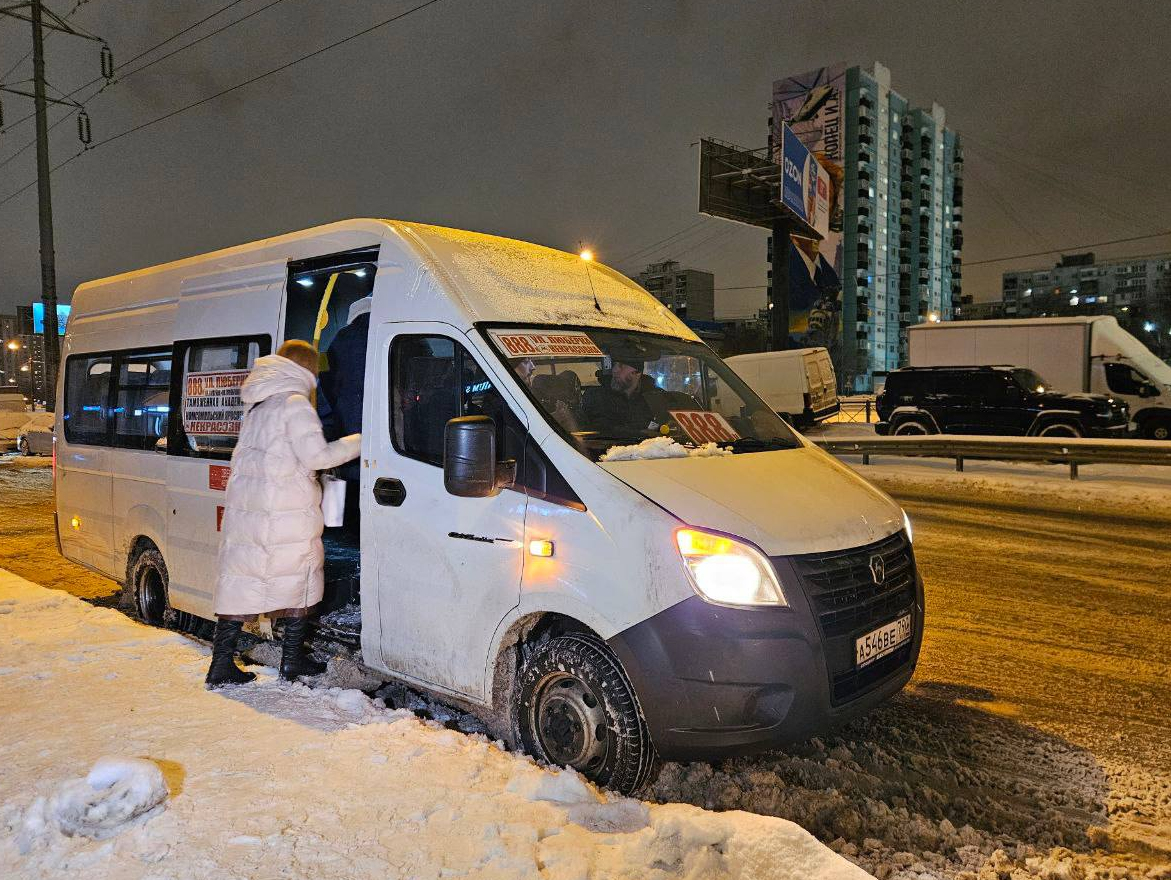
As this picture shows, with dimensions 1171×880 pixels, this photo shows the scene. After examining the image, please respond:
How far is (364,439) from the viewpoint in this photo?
4.16m

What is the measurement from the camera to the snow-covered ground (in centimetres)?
282

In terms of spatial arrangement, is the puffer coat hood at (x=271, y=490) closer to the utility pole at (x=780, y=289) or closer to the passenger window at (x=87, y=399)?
the passenger window at (x=87, y=399)

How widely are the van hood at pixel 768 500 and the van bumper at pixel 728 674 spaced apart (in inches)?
7.2

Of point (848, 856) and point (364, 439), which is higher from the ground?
point (364, 439)

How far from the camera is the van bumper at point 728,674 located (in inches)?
117

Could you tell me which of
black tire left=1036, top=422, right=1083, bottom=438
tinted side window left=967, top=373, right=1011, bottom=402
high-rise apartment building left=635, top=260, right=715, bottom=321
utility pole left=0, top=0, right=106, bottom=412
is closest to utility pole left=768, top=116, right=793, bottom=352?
tinted side window left=967, top=373, right=1011, bottom=402

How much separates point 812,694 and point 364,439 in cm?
251

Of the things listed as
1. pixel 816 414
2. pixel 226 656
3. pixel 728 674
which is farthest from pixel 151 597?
pixel 816 414

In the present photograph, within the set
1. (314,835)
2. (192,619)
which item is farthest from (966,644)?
(192,619)

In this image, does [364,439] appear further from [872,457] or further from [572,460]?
[872,457]

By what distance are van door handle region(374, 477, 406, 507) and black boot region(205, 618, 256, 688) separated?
1.15 m

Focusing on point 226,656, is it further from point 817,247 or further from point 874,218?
point 874,218

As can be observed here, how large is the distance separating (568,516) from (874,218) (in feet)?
364

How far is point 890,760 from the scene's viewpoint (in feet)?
12.0
